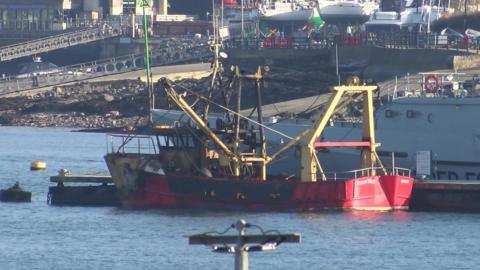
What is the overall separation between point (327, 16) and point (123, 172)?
6347 centimetres

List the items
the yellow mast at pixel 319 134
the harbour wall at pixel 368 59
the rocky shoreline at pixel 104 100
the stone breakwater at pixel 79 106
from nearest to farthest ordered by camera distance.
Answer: the yellow mast at pixel 319 134, the harbour wall at pixel 368 59, the rocky shoreline at pixel 104 100, the stone breakwater at pixel 79 106

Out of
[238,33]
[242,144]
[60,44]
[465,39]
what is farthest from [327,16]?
[242,144]

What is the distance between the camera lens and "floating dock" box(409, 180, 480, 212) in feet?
185

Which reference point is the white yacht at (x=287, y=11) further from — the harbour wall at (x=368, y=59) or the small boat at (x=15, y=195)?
the small boat at (x=15, y=195)

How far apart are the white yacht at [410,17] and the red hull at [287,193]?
5026cm

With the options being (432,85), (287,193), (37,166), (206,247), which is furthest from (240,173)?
(37,166)

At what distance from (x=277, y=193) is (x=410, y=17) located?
57.6 m

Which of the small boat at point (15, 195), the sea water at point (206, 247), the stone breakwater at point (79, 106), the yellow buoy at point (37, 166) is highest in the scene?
the sea water at point (206, 247)

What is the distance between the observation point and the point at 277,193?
55.1 metres

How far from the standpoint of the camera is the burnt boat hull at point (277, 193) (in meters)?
55.0

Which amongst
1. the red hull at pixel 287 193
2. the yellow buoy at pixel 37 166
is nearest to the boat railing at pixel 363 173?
the red hull at pixel 287 193

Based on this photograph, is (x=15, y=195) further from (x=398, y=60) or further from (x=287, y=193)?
(x=398, y=60)

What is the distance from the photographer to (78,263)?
144ft

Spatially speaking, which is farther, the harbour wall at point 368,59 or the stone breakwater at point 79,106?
the stone breakwater at point 79,106
